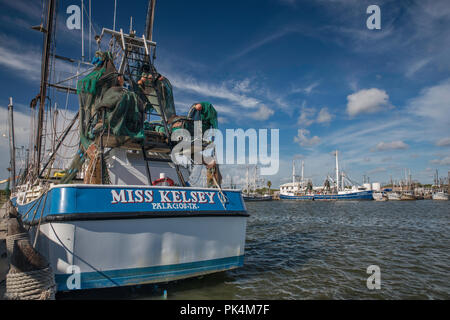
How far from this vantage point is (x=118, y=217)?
560 centimetres

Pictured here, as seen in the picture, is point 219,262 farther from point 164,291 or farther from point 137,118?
point 137,118

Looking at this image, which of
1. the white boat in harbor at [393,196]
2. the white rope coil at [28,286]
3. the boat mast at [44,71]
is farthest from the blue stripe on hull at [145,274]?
the white boat in harbor at [393,196]

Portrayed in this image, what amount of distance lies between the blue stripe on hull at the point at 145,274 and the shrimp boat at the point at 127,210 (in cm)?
2

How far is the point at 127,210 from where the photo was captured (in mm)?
5723

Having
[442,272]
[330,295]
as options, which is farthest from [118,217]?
[442,272]

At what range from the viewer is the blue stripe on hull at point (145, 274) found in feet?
17.7

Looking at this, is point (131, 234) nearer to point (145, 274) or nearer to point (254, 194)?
point (145, 274)

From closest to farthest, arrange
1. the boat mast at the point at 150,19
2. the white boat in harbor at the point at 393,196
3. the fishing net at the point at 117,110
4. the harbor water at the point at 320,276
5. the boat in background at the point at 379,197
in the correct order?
the harbor water at the point at 320,276 < the fishing net at the point at 117,110 < the boat mast at the point at 150,19 < the boat in background at the point at 379,197 < the white boat in harbor at the point at 393,196

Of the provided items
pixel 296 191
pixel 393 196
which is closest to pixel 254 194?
pixel 296 191

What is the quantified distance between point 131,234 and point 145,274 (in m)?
0.94

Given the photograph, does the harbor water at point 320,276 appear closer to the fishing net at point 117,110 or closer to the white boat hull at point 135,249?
the white boat hull at point 135,249

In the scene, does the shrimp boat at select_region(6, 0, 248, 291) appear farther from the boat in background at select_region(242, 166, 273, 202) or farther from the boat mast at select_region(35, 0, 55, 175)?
the boat in background at select_region(242, 166, 273, 202)
